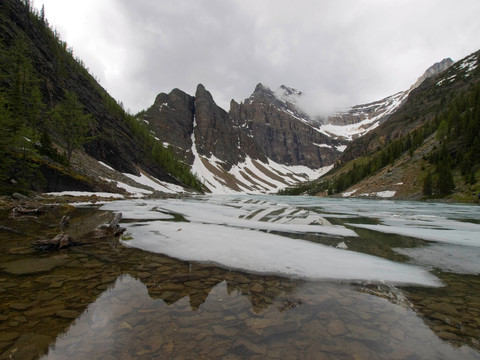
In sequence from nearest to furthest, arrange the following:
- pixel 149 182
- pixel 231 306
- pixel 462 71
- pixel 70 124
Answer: pixel 231 306 < pixel 70 124 < pixel 149 182 < pixel 462 71

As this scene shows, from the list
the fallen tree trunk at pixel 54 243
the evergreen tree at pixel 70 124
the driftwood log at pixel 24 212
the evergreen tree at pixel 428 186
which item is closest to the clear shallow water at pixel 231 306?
the fallen tree trunk at pixel 54 243

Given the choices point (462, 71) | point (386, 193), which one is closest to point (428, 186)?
point (386, 193)

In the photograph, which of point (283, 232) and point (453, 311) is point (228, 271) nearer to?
point (453, 311)

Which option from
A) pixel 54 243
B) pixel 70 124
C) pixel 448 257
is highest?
pixel 70 124

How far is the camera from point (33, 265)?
541 centimetres

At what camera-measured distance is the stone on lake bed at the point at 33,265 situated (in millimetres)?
5047

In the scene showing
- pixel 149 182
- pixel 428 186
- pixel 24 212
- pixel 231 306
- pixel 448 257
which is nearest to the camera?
pixel 231 306

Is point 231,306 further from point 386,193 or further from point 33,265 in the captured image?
point 386,193

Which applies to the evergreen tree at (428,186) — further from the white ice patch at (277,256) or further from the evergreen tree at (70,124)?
the evergreen tree at (70,124)

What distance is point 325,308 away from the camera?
3.89 meters

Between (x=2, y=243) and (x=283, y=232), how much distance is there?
1004cm

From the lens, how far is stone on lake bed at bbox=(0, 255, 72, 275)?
505 centimetres

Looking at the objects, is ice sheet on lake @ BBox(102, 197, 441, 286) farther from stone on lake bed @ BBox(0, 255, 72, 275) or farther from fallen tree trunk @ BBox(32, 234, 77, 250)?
stone on lake bed @ BBox(0, 255, 72, 275)

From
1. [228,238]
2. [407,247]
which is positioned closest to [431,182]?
[407,247]
